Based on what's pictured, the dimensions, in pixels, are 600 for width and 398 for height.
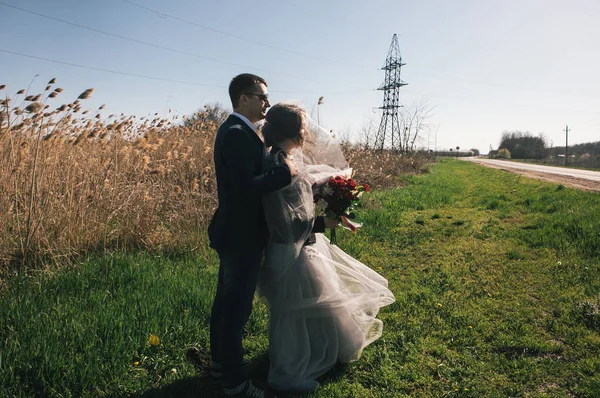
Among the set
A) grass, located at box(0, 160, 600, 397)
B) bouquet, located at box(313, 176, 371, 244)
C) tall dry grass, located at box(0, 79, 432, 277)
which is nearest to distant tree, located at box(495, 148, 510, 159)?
grass, located at box(0, 160, 600, 397)

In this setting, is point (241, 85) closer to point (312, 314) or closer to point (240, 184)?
point (240, 184)

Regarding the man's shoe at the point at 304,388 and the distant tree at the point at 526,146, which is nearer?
the man's shoe at the point at 304,388

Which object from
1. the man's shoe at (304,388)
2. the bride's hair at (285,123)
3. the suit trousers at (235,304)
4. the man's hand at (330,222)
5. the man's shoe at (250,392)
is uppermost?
the bride's hair at (285,123)

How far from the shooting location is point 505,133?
114312 mm

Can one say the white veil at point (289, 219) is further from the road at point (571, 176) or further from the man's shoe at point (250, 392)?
the road at point (571, 176)

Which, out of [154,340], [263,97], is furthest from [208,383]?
[263,97]

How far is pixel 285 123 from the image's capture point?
2516 millimetres

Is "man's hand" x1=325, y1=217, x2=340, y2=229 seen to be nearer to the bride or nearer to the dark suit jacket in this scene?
the bride

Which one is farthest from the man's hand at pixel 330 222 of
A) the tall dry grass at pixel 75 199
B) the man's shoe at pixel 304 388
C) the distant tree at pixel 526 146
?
the distant tree at pixel 526 146

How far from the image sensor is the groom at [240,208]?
2.25 m

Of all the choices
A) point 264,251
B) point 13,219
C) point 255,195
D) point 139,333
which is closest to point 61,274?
point 13,219

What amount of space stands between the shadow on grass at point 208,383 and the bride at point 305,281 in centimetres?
9

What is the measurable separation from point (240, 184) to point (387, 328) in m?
2.37

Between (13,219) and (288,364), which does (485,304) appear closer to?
(288,364)
